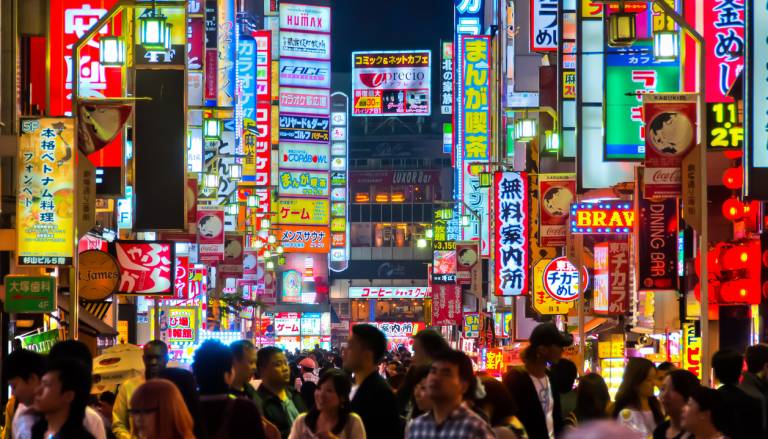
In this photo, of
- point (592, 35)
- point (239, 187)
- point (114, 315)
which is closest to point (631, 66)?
point (592, 35)

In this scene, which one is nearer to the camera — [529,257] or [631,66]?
[631,66]

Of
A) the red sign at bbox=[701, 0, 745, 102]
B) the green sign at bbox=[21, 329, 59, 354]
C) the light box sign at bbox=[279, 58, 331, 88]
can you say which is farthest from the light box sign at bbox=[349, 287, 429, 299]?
the red sign at bbox=[701, 0, 745, 102]

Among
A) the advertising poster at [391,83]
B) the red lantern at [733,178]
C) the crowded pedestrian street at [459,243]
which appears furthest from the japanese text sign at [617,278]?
the advertising poster at [391,83]

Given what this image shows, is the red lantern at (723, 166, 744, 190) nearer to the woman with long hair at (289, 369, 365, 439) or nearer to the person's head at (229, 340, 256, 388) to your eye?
the person's head at (229, 340, 256, 388)

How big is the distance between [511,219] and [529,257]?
1031mm

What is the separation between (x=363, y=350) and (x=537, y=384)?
1.30 metres

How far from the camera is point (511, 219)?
3288cm

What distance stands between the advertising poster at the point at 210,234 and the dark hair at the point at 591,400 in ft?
91.0

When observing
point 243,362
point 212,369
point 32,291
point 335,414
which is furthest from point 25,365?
point 32,291

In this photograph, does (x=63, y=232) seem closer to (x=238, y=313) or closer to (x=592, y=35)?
(x=592, y=35)

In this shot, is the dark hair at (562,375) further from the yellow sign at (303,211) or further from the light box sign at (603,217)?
the yellow sign at (303,211)

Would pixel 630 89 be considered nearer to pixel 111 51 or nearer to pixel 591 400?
pixel 111 51

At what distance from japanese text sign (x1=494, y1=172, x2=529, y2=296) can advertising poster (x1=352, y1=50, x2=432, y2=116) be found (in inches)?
2309

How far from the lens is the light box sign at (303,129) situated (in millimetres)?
70188
